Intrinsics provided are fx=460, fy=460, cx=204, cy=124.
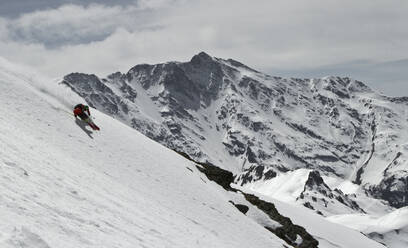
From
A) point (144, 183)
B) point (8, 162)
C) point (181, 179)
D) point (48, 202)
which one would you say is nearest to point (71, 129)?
point (144, 183)

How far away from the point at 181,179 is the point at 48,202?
19154 millimetres

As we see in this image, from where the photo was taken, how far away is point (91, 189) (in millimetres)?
20484

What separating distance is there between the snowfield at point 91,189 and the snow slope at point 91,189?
52 mm

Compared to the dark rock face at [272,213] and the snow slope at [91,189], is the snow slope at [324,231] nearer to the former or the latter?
the dark rock face at [272,213]

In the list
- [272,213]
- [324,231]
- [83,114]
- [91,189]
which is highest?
[83,114]

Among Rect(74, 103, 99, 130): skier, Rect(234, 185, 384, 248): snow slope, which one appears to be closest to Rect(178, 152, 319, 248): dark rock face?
Rect(234, 185, 384, 248): snow slope

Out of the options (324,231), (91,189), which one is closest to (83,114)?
(91,189)

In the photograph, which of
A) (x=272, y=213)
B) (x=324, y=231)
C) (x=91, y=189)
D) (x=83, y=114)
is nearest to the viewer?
(x=91, y=189)

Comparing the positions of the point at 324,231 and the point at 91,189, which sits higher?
the point at 324,231

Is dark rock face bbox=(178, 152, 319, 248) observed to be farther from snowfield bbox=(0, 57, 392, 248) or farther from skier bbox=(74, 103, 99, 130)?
skier bbox=(74, 103, 99, 130)

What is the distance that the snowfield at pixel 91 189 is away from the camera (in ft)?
46.2

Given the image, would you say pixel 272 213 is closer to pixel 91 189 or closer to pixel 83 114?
pixel 83 114

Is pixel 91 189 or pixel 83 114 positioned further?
pixel 83 114

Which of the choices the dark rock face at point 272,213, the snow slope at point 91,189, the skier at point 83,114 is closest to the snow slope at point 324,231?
the dark rock face at point 272,213
